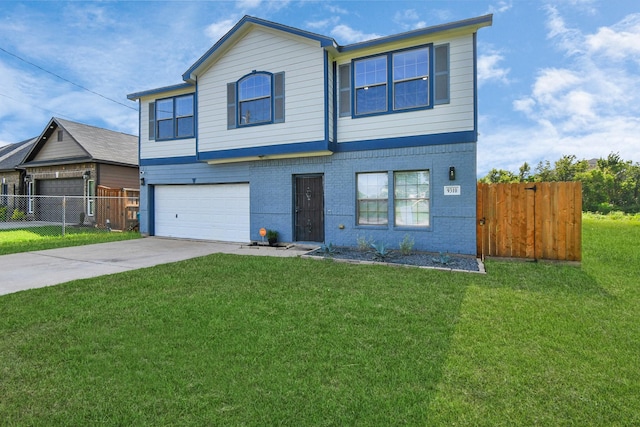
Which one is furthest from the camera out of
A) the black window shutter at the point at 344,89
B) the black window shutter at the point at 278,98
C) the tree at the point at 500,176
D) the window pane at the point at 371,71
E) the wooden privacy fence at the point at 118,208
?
the tree at the point at 500,176

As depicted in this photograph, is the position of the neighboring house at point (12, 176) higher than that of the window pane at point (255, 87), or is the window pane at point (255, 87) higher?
the window pane at point (255, 87)

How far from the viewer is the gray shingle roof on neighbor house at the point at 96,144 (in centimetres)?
1711

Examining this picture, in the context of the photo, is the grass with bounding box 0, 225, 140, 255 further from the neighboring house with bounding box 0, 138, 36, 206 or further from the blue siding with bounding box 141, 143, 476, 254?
the neighboring house with bounding box 0, 138, 36, 206

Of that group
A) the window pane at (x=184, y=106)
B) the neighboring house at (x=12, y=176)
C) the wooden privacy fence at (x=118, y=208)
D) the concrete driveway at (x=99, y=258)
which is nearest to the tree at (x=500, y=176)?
the window pane at (x=184, y=106)

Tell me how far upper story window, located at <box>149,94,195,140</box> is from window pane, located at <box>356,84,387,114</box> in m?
6.06

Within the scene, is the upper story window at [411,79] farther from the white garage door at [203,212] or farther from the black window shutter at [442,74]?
the white garage door at [203,212]

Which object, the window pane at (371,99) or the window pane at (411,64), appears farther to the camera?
the window pane at (371,99)

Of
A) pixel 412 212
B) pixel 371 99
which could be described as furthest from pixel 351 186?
pixel 371 99

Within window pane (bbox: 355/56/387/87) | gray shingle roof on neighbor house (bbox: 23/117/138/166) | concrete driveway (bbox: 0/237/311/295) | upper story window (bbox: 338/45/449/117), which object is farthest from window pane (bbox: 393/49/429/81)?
gray shingle roof on neighbor house (bbox: 23/117/138/166)

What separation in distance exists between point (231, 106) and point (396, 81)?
5047 mm

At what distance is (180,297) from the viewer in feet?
15.6

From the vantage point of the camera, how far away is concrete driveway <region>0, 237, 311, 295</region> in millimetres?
5977

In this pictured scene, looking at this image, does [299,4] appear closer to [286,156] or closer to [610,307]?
[286,156]

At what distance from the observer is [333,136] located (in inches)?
357
